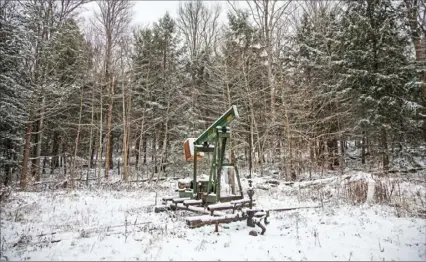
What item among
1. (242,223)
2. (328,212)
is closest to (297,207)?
(328,212)

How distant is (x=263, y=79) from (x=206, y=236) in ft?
49.6

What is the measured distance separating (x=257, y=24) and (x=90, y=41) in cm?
1196

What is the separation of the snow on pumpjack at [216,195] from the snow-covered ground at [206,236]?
313 millimetres

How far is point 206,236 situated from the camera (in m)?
6.19

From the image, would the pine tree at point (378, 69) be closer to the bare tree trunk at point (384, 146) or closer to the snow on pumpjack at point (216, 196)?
the bare tree trunk at point (384, 146)

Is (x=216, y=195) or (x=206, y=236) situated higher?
(x=216, y=195)

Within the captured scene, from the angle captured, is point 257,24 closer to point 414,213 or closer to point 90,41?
point 90,41

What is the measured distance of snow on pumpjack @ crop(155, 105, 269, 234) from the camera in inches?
270

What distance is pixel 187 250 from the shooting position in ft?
17.0

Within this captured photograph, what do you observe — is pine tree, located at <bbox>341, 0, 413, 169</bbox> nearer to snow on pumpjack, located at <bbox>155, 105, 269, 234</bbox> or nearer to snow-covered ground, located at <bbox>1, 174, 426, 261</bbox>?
snow-covered ground, located at <bbox>1, 174, 426, 261</bbox>

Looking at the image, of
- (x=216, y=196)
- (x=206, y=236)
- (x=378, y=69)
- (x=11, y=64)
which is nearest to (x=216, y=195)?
(x=216, y=196)

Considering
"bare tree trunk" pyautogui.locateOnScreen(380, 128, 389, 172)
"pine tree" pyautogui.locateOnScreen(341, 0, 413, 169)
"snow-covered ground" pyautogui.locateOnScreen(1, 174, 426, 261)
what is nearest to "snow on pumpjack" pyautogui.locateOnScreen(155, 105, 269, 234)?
"snow-covered ground" pyautogui.locateOnScreen(1, 174, 426, 261)

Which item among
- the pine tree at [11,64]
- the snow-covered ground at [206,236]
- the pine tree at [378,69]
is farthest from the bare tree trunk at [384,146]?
the pine tree at [11,64]

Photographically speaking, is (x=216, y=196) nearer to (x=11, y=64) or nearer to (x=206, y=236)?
(x=206, y=236)
